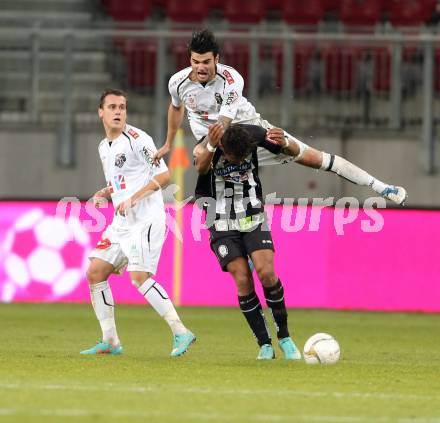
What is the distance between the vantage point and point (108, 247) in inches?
431

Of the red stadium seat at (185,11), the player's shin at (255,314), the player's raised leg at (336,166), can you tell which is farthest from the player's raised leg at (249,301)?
the red stadium seat at (185,11)

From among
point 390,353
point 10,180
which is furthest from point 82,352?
point 10,180

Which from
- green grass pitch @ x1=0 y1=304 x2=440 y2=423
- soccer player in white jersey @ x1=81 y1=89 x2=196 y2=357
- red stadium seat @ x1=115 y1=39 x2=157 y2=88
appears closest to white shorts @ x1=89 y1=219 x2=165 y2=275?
soccer player in white jersey @ x1=81 y1=89 x2=196 y2=357

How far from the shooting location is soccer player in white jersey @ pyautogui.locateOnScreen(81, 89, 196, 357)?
10.8 m

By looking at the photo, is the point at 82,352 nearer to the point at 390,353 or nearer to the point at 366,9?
the point at 390,353

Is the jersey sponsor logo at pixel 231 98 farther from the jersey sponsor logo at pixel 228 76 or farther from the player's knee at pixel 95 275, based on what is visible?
the player's knee at pixel 95 275

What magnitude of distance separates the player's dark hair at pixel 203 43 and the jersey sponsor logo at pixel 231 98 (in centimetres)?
36

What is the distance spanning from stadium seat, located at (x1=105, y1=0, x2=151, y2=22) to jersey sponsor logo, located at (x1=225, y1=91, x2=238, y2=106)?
1131 cm

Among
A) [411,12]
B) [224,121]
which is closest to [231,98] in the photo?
[224,121]

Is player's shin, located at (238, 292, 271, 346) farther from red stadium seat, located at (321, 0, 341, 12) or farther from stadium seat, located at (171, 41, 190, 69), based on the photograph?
red stadium seat, located at (321, 0, 341, 12)

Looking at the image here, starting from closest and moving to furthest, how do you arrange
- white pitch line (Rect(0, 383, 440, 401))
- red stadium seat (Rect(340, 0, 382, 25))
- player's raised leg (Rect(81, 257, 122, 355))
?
white pitch line (Rect(0, 383, 440, 401))
player's raised leg (Rect(81, 257, 122, 355))
red stadium seat (Rect(340, 0, 382, 25))

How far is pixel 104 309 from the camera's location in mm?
10992

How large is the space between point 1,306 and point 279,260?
374 centimetres

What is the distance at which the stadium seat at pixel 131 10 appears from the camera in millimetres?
21594
